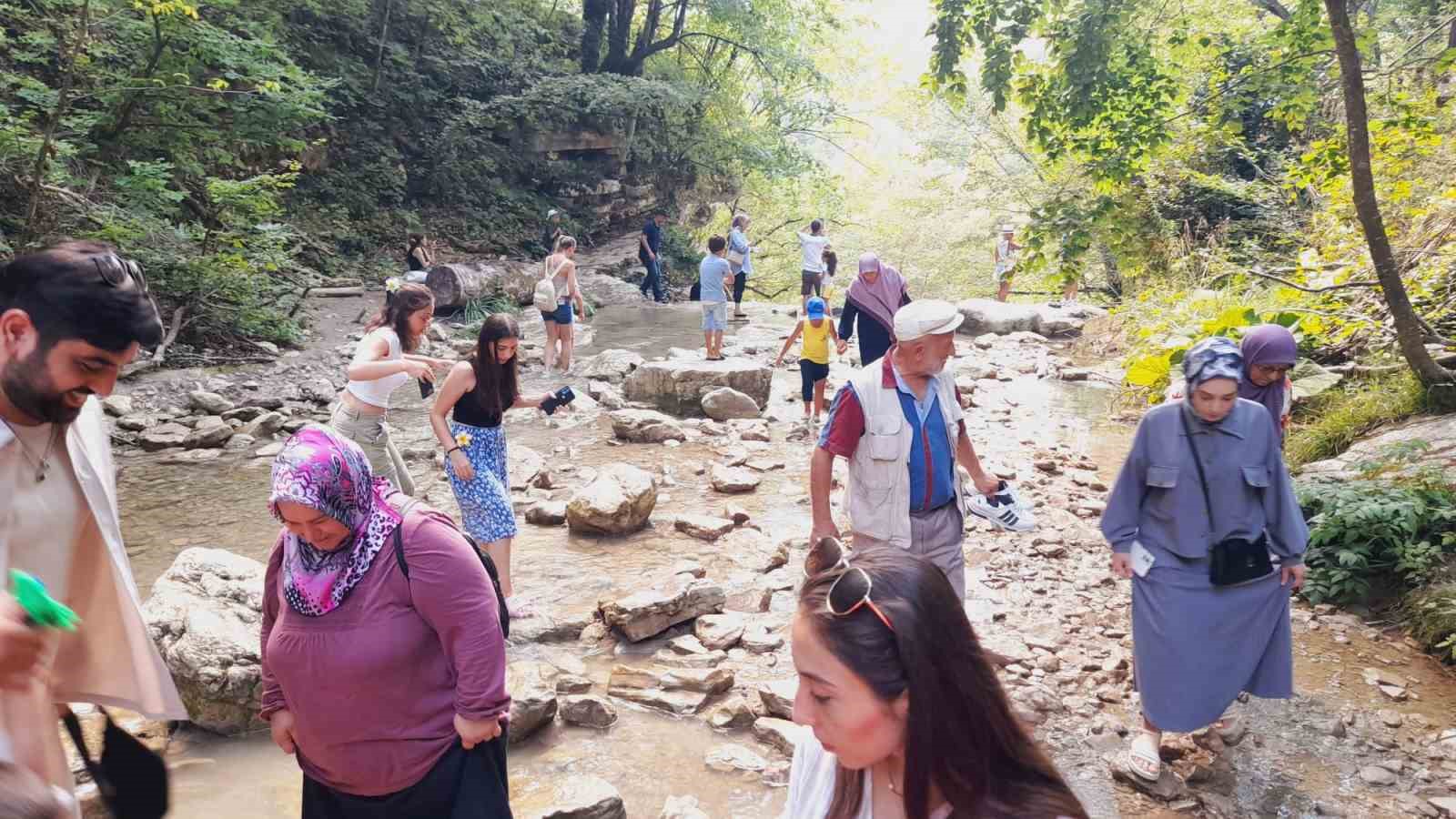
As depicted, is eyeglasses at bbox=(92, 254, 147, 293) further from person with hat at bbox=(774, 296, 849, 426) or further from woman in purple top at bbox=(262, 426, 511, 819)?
person with hat at bbox=(774, 296, 849, 426)

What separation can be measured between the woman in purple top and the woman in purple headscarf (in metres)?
6.10

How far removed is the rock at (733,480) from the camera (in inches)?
299

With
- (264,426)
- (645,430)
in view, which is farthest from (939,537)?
(264,426)

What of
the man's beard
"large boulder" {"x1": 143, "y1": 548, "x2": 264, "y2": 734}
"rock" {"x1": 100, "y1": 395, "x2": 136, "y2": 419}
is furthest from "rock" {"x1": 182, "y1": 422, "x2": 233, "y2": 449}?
the man's beard

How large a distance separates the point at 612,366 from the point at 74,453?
9986 millimetres

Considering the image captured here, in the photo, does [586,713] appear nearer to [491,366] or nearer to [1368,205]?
[491,366]

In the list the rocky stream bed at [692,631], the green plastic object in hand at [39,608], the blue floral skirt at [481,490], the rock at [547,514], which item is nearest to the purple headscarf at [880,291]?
the rocky stream bed at [692,631]

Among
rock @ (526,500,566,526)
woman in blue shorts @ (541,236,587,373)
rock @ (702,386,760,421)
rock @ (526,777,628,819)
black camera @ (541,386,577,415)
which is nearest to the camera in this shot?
rock @ (526,777,628,819)

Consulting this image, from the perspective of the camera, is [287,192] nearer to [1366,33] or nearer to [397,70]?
[397,70]

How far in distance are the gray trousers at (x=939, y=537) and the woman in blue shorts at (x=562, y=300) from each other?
315 inches

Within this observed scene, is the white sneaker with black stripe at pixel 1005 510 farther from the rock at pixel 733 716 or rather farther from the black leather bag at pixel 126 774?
the black leather bag at pixel 126 774

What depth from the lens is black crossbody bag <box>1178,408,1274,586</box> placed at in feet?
11.6

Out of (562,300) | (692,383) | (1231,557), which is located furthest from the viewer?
(562,300)

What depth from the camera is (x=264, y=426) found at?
9117mm
